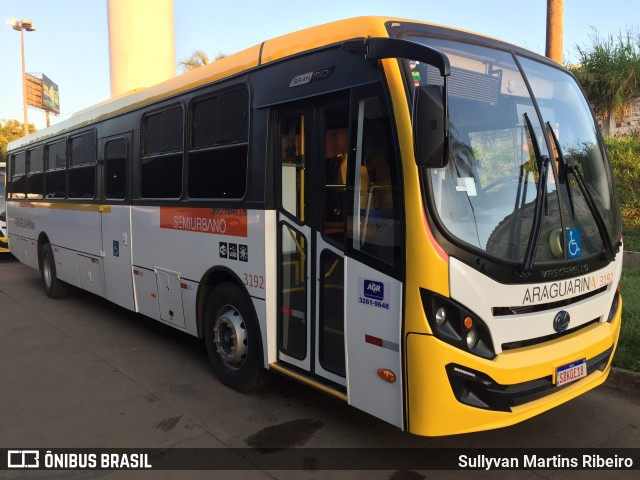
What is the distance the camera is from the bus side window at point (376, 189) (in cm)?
330

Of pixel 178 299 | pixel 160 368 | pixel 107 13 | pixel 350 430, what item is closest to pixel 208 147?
pixel 178 299

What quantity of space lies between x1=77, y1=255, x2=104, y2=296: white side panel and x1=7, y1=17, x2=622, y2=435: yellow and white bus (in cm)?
278

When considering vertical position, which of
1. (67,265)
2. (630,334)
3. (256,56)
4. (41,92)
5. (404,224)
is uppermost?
(41,92)

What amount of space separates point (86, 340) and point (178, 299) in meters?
2.03

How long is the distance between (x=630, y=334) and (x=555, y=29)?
5.65 m

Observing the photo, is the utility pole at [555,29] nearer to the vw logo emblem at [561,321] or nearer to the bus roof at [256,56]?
the bus roof at [256,56]

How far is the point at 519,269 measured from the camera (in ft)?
10.6

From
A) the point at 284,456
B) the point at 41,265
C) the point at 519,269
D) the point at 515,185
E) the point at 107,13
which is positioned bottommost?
the point at 284,456

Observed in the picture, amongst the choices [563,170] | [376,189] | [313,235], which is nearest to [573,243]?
[563,170]

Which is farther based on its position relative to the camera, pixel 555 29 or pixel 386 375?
pixel 555 29

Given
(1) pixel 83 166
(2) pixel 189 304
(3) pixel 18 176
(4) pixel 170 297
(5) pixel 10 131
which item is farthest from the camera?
(5) pixel 10 131

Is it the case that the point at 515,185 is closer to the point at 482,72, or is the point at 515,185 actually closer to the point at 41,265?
the point at 482,72

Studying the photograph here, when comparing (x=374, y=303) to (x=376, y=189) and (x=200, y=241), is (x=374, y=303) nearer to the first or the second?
(x=376, y=189)

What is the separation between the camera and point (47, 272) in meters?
9.77
